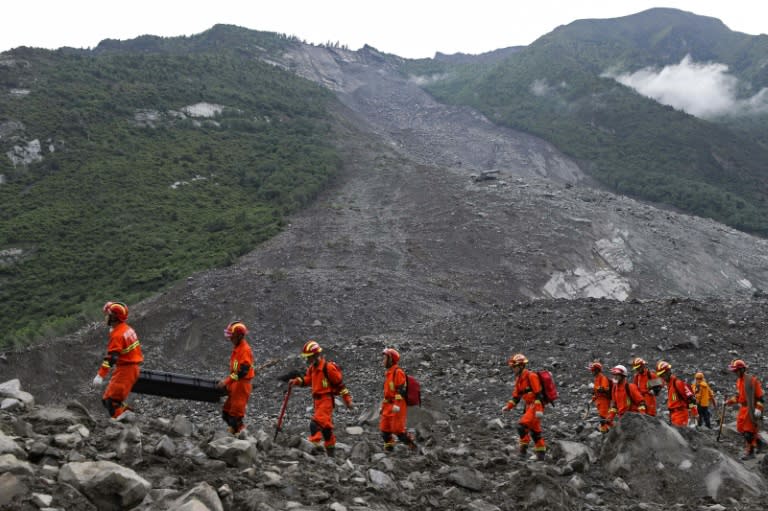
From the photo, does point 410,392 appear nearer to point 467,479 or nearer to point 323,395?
point 323,395

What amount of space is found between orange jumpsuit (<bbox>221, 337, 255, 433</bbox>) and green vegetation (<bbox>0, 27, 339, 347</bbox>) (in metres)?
15.5

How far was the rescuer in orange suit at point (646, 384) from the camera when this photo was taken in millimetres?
10742

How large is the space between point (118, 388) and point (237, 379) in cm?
135

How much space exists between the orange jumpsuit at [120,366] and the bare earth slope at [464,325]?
48cm

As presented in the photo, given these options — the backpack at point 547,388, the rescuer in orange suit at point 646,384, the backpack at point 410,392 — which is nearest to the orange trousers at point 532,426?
the backpack at point 547,388

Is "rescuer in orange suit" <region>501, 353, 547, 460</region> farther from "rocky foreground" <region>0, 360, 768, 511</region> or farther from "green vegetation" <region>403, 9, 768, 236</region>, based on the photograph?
"green vegetation" <region>403, 9, 768, 236</region>

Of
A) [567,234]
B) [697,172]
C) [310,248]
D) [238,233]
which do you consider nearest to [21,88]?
[238,233]

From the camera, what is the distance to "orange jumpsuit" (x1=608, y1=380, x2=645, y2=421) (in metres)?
9.87

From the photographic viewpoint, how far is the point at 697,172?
2504 inches

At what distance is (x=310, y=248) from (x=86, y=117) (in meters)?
28.7

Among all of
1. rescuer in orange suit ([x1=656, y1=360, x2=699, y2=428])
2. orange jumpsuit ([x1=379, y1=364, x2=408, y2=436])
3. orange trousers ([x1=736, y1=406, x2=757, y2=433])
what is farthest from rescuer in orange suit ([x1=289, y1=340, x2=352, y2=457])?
orange trousers ([x1=736, y1=406, x2=757, y2=433])

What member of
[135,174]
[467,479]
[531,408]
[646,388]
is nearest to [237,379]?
[467,479]

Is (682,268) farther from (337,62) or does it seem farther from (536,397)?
(337,62)

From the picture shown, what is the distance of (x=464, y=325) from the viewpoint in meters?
19.1
